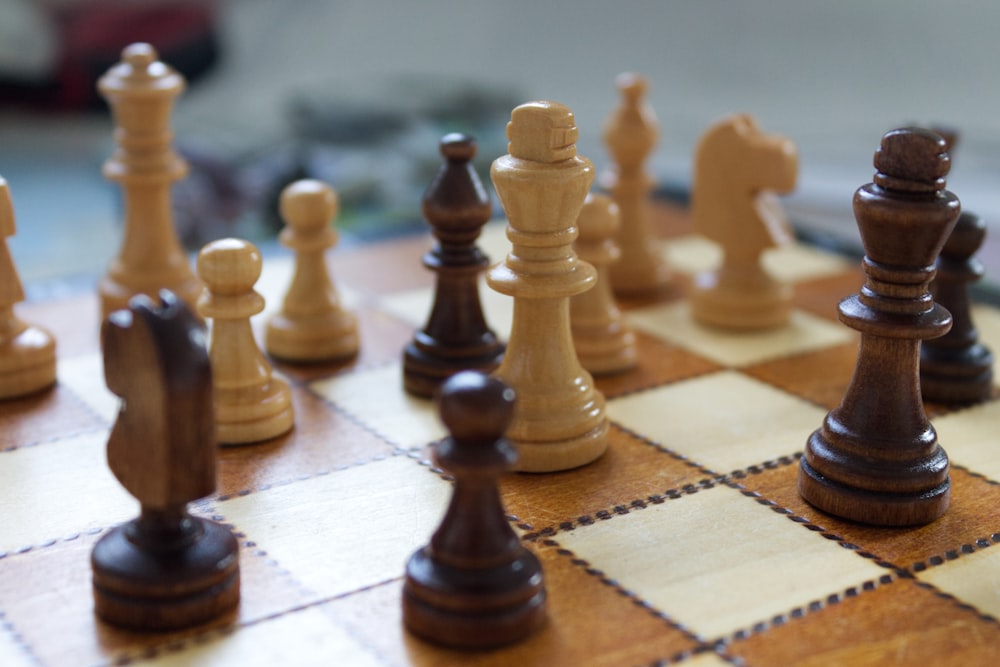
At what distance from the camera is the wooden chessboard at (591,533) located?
93cm

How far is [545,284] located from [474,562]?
0.35 m

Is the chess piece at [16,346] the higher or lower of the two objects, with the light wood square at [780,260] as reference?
higher

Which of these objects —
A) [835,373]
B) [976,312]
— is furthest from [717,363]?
[976,312]

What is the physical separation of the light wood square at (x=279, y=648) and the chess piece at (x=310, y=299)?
2.01ft

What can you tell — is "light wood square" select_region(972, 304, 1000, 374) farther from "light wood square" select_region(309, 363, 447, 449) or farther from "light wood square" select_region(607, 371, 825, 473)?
"light wood square" select_region(309, 363, 447, 449)

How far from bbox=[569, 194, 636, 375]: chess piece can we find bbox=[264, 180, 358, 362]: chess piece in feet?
0.95

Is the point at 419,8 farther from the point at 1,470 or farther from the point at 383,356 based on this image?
the point at 1,470

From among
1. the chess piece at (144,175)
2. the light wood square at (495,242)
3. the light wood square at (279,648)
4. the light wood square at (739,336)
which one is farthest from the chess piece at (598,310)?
the light wood square at (279,648)

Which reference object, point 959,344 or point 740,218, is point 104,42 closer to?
point 740,218

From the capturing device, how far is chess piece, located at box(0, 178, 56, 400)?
1.37 metres

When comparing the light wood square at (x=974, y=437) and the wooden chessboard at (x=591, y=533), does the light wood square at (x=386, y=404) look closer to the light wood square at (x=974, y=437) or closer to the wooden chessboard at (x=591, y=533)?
the wooden chessboard at (x=591, y=533)

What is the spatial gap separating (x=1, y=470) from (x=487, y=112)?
89.2 inches

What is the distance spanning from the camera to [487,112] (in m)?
3.32

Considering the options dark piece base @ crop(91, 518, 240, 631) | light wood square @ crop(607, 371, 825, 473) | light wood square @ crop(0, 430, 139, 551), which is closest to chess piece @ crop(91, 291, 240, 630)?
dark piece base @ crop(91, 518, 240, 631)
